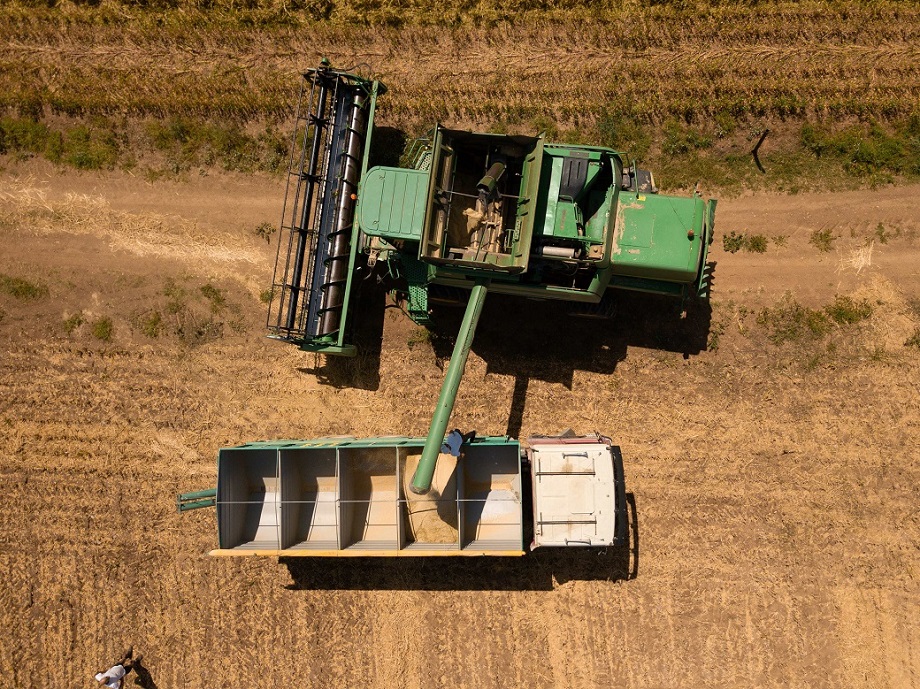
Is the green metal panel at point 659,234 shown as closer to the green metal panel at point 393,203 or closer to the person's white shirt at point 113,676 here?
the green metal panel at point 393,203

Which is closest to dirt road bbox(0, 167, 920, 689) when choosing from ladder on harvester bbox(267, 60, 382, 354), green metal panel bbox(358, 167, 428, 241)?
ladder on harvester bbox(267, 60, 382, 354)

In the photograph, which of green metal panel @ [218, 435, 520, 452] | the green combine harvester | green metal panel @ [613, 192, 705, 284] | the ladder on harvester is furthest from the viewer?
the ladder on harvester

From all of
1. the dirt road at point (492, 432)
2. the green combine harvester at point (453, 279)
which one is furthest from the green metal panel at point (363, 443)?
the dirt road at point (492, 432)

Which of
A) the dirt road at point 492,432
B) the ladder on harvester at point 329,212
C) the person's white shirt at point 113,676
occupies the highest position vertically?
the ladder on harvester at point 329,212

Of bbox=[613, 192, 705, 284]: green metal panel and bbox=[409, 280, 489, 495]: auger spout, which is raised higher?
bbox=[613, 192, 705, 284]: green metal panel

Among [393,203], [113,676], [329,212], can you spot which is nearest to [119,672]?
[113,676]

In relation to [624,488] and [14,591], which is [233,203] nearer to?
[14,591]

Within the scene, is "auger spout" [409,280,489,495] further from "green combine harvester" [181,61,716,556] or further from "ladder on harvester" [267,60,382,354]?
"ladder on harvester" [267,60,382,354]
